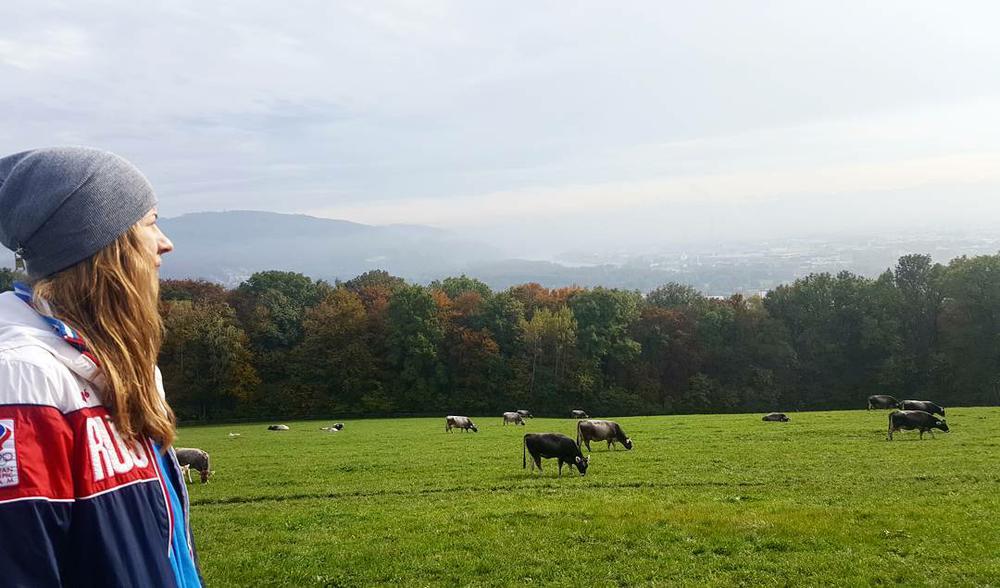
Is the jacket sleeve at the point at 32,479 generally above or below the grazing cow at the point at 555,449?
above

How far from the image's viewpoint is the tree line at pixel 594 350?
65.1 m

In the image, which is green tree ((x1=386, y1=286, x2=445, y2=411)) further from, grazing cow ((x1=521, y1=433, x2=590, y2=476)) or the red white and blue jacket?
the red white and blue jacket

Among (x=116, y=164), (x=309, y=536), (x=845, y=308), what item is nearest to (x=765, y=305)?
(x=845, y=308)

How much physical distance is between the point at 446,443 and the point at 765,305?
55.9 metres

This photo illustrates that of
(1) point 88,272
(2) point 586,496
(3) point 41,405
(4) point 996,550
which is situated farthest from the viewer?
(2) point 586,496

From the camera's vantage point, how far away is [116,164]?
2424 mm

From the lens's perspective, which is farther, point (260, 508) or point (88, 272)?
point (260, 508)

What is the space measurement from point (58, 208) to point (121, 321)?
1.44ft

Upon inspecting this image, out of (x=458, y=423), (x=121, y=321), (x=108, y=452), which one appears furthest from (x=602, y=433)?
(x=108, y=452)

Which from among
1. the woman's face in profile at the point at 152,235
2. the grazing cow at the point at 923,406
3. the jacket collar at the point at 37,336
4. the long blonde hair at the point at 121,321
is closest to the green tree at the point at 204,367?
the grazing cow at the point at 923,406

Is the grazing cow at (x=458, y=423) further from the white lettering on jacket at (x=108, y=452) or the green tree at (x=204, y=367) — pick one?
the white lettering on jacket at (x=108, y=452)

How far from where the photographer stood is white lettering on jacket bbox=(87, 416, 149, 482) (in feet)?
6.60

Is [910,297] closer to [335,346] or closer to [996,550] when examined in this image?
[335,346]

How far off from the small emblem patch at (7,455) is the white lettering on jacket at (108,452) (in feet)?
0.71
